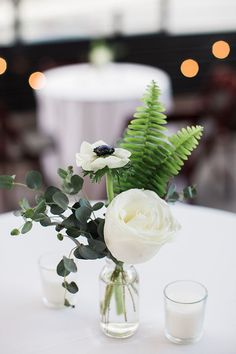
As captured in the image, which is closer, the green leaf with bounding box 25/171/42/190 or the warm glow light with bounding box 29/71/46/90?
the green leaf with bounding box 25/171/42/190

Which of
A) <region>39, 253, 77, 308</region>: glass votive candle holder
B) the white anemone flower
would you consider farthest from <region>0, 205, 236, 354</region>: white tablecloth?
the white anemone flower

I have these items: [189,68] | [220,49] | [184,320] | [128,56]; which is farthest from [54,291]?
[220,49]

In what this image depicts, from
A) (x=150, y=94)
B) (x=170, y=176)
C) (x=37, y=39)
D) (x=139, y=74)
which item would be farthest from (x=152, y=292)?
(x=37, y=39)

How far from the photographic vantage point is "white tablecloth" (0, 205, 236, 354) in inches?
55.0

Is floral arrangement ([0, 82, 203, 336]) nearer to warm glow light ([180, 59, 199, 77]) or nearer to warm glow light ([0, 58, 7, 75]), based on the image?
warm glow light ([0, 58, 7, 75])

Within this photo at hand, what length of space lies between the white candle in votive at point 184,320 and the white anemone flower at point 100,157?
32 centimetres

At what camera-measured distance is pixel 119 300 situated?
138cm

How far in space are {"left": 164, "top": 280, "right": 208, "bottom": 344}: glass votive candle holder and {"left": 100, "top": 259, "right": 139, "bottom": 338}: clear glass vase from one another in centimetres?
7

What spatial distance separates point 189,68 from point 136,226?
5106mm

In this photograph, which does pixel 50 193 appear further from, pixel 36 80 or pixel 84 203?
pixel 36 80

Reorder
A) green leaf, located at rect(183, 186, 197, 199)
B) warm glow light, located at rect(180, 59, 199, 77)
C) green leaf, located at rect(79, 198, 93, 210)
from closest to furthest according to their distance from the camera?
green leaf, located at rect(79, 198, 93, 210), green leaf, located at rect(183, 186, 197, 199), warm glow light, located at rect(180, 59, 199, 77)

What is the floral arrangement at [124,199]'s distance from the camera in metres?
1.23

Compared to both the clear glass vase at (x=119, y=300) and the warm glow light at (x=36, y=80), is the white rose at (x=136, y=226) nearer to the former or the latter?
the clear glass vase at (x=119, y=300)

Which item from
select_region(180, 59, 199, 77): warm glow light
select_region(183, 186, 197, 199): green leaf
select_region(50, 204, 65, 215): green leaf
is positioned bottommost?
select_region(180, 59, 199, 77): warm glow light
